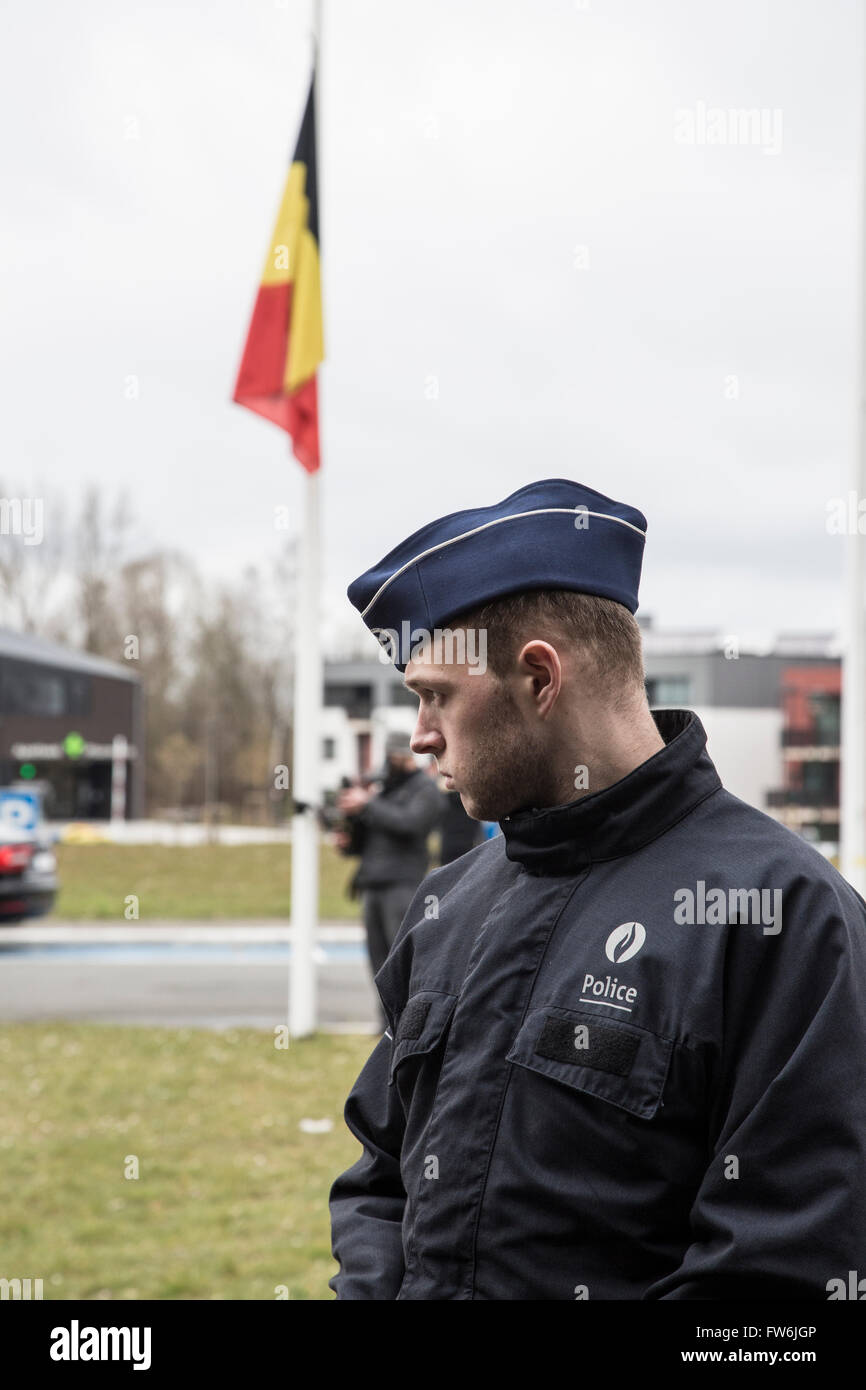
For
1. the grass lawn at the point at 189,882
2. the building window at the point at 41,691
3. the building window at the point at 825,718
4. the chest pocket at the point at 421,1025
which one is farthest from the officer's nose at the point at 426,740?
the building window at the point at 825,718

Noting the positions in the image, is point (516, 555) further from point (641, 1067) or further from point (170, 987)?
point (170, 987)

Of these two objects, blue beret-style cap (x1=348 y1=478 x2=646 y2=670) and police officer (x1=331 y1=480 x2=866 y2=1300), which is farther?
blue beret-style cap (x1=348 y1=478 x2=646 y2=670)

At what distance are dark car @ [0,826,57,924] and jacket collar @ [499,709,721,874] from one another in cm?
1324

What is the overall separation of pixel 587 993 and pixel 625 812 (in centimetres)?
21

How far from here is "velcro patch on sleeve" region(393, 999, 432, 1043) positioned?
159 centimetres

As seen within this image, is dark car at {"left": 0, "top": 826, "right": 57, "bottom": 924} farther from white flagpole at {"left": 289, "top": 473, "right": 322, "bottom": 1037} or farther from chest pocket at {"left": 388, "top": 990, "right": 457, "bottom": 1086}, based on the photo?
chest pocket at {"left": 388, "top": 990, "right": 457, "bottom": 1086}

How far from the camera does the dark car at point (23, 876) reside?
1400cm

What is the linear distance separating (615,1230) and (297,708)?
22.0ft

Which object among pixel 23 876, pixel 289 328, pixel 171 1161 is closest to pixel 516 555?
pixel 171 1161

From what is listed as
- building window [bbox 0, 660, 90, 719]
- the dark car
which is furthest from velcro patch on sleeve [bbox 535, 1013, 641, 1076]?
building window [bbox 0, 660, 90, 719]

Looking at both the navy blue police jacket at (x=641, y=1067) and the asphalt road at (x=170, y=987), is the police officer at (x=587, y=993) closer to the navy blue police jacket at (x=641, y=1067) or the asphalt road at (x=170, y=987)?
the navy blue police jacket at (x=641, y=1067)

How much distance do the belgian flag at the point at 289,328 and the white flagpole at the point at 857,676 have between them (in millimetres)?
3252

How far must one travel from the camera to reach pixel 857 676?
801 cm
